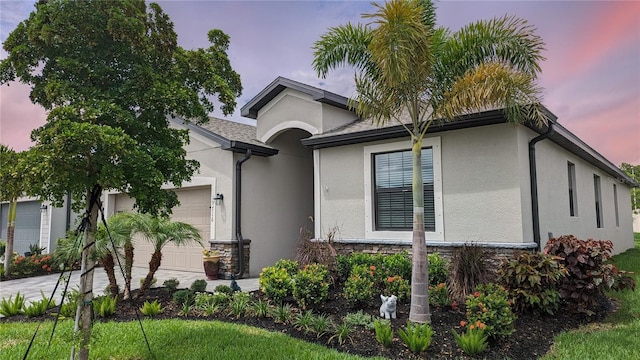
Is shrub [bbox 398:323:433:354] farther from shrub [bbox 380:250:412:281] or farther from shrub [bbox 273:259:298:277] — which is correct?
shrub [bbox 273:259:298:277]

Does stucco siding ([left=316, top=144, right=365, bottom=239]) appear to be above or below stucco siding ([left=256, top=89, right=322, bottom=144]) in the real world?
below

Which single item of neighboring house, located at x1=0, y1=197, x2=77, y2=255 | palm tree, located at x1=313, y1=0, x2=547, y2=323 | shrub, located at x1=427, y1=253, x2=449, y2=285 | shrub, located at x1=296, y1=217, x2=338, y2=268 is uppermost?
palm tree, located at x1=313, y1=0, x2=547, y2=323

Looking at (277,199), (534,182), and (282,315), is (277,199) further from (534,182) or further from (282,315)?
(534,182)

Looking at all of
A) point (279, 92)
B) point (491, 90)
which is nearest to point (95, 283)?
point (279, 92)

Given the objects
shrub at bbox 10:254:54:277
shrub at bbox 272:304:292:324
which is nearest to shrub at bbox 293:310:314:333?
shrub at bbox 272:304:292:324

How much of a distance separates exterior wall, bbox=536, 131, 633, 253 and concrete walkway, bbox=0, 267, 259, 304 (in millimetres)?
6950

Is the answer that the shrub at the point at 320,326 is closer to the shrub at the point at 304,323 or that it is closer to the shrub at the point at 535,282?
the shrub at the point at 304,323

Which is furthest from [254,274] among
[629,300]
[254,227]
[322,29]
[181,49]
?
[629,300]

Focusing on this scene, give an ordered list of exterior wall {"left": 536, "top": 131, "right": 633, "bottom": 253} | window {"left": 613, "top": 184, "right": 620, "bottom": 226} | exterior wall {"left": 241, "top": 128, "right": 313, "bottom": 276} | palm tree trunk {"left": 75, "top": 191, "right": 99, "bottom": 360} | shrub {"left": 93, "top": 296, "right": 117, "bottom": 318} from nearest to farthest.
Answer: palm tree trunk {"left": 75, "top": 191, "right": 99, "bottom": 360}, shrub {"left": 93, "top": 296, "right": 117, "bottom": 318}, exterior wall {"left": 536, "top": 131, "right": 633, "bottom": 253}, exterior wall {"left": 241, "top": 128, "right": 313, "bottom": 276}, window {"left": 613, "top": 184, "right": 620, "bottom": 226}

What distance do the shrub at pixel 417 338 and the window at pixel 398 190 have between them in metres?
3.98

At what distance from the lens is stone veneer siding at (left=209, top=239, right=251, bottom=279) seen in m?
11.0

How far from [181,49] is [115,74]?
0.86m

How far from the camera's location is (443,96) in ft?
22.1

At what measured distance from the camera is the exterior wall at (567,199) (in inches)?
350
